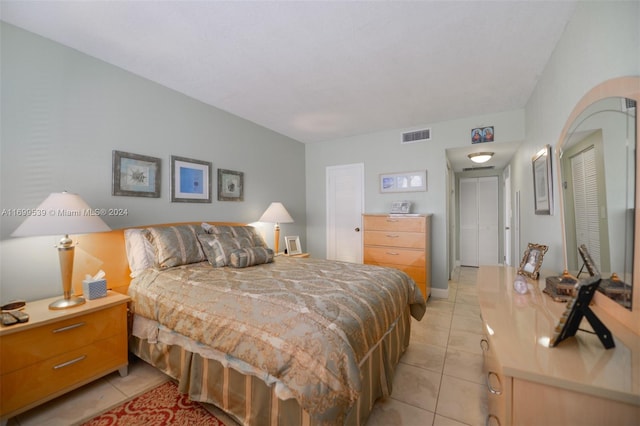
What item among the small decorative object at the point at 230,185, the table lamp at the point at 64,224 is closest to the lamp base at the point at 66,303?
the table lamp at the point at 64,224

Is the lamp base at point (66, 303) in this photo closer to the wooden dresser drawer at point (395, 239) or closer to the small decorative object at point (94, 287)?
the small decorative object at point (94, 287)

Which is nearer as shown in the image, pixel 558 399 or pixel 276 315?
Answer: pixel 558 399

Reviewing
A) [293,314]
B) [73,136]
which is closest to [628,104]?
[293,314]

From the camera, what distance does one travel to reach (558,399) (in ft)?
2.74

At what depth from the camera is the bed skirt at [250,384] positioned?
1.32 metres

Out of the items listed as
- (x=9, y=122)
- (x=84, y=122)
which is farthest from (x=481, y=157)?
(x=9, y=122)

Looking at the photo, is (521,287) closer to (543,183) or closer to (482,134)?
(543,183)

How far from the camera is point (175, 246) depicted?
7.81 feet

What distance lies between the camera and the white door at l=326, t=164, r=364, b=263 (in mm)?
4453

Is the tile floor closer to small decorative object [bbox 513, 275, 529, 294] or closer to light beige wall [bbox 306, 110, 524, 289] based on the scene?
small decorative object [bbox 513, 275, 529, 294]

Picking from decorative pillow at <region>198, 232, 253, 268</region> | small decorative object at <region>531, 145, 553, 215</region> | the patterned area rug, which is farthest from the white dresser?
decorative pillow at <region>198, 232, 253, 268</region>

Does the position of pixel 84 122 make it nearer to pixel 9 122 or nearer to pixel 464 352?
pixel 9 122

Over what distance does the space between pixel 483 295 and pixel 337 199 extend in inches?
127

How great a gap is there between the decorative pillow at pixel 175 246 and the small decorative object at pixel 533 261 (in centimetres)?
276
